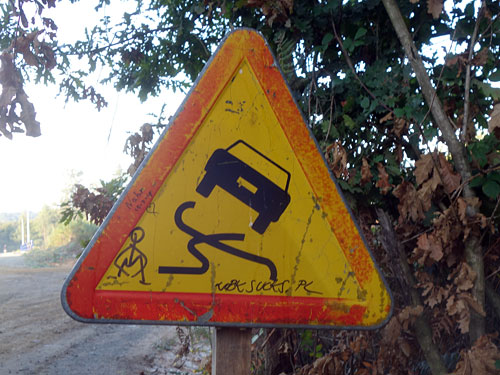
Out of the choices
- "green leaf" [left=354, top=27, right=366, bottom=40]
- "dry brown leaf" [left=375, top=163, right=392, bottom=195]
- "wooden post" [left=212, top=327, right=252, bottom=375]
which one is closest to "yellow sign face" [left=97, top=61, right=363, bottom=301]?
"wooden post" [left=212, top=327, right=252, bottom=375]

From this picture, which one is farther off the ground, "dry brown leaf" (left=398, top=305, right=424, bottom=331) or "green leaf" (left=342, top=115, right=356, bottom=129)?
"green leaf" (left=342, top=115, right=356, bottom=129)

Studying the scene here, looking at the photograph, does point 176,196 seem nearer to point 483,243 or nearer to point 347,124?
point 347,124

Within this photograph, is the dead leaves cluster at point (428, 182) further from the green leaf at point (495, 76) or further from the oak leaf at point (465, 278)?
the green leaf at point (495, 76)

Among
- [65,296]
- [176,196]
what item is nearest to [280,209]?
[176,196]

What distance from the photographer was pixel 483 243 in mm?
1879

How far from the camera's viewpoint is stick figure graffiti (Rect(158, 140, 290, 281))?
1246 millimetres

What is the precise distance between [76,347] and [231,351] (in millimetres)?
5509

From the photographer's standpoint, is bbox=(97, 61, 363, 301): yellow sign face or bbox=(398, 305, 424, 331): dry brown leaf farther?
bbox=(398, 305, 424, 331): dry brown leaf

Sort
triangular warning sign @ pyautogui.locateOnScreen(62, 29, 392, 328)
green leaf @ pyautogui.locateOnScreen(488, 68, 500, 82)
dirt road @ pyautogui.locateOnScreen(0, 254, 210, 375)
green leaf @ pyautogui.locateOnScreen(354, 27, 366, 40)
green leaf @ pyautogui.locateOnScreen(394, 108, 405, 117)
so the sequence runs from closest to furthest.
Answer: triangular warning sign @ pyautogui.locateOnScreen(62, 29, 392, 328) < green leaf @ pyautogui.locateOnScreen(488, 68, 500, 82) < green leaf @ pyautogui.locateOnScreen(394, 108, 405, 117) < green leaf @ pyautogui.locateOnScreen(354, 27, 366, 40) < dirt road @ pyautogui.locateOnScreen(0, 254, 210, 375)

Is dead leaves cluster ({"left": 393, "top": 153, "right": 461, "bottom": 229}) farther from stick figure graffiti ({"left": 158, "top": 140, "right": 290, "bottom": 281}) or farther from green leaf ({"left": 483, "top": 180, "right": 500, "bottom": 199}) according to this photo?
stick figure graffiti ({"left": 158, "top": 140, "right": 290, "bottom": 281})

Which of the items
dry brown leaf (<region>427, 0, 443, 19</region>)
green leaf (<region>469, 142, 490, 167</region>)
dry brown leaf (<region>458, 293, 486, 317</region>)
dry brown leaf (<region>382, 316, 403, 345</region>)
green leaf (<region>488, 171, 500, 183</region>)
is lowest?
dry brown leaf (<region>382, 316, 403, 345</region>)

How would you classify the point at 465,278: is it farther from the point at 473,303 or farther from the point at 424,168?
the point at 424,168

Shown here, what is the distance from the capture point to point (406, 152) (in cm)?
211

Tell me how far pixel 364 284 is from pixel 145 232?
0.63 metres
